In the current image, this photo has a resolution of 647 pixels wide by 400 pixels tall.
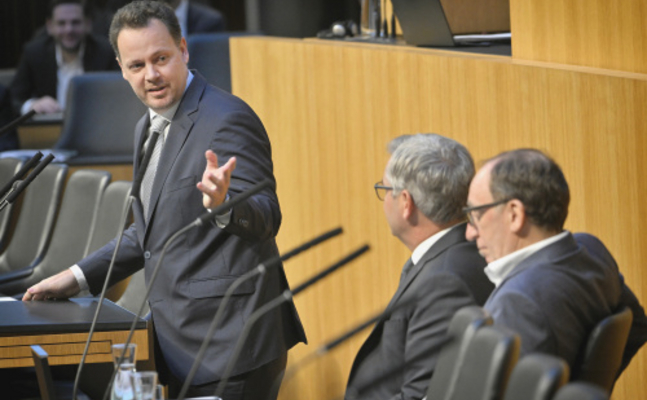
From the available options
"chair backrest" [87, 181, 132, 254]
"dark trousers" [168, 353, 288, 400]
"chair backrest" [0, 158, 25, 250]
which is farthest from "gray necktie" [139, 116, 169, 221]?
"chair backrest" [0, 158, 25, 250]

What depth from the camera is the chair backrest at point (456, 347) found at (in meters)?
1.85

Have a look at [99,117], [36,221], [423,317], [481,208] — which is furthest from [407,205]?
[99,117]

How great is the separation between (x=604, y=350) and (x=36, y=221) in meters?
3.74

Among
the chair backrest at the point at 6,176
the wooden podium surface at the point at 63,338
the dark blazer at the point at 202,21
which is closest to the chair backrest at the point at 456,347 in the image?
the wooden podium surface at the point at 63,338

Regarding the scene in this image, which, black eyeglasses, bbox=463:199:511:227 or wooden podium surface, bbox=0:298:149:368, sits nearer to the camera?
black eyeglasses, bbox=463:199:511:227

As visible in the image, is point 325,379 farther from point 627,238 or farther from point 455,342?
point 455,342

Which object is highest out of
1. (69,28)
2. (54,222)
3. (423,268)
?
(69,28)

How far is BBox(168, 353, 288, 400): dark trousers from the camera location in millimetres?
3033

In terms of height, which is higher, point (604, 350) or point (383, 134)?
point (383, 134)

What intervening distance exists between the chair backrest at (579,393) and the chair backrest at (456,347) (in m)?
0.31

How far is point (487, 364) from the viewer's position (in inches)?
69.2

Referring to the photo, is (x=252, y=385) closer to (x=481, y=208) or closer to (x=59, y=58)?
(x=481, y=208)

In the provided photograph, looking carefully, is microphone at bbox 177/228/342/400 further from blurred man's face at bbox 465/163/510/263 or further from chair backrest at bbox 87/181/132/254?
chair backrest at bbox 87/181/132/254

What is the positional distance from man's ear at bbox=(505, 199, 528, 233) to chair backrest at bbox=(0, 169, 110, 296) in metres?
2.93
